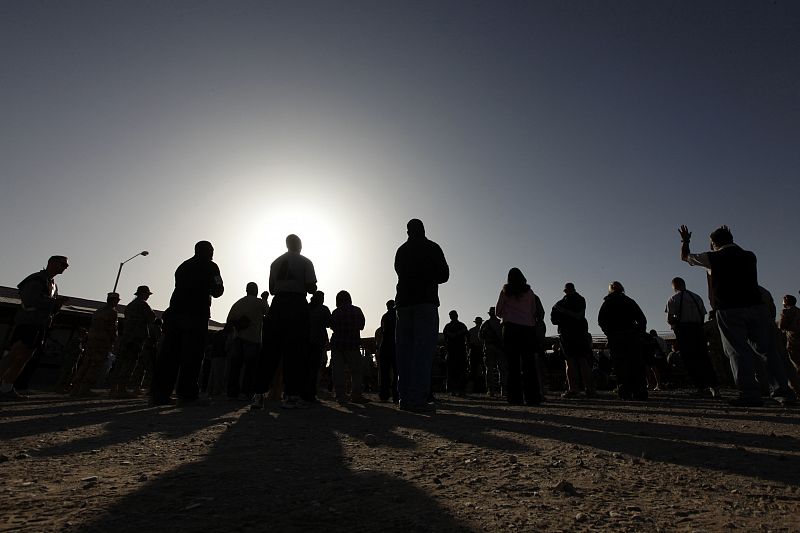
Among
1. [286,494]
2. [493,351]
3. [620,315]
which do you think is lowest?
[286,494]

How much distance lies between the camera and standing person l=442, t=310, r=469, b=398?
9961 mm

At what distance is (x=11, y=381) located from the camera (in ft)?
21.5

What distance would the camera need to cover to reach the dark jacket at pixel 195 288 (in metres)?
5.96

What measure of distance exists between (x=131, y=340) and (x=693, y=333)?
9605mm

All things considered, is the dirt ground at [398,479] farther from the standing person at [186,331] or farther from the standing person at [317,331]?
the standing person at [317,331]

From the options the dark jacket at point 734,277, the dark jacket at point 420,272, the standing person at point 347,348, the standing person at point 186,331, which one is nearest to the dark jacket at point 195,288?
the standing person at point 186,331

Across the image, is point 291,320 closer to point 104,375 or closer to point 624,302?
point 624,302

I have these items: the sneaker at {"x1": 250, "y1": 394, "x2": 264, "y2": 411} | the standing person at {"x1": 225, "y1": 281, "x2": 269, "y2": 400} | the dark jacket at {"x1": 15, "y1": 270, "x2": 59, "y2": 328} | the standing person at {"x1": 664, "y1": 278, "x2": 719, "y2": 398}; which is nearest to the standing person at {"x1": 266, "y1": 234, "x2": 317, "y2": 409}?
the sneaker at {"x1": 250, "y1": 394, "x2": 264, "y2": 411}

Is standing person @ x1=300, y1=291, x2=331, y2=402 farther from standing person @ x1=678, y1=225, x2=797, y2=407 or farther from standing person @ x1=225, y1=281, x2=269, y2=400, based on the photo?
standing person @ x1=678, y1=225, x2=797, y2=407

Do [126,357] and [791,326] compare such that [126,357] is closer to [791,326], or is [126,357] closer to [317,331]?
[317,331]

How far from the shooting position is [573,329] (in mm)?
8070

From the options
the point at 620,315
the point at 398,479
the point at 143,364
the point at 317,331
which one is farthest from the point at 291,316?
the point at 143,364

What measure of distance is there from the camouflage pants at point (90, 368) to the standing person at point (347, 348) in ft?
14.0

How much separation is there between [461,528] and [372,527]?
27 centimetres
